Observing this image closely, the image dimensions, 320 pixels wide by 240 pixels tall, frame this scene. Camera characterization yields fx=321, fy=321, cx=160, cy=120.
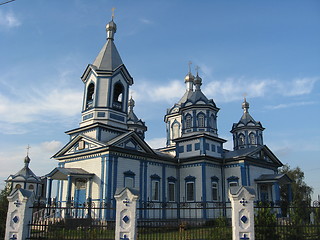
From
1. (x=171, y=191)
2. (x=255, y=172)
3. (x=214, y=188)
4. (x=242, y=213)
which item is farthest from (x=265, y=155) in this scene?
(x=242, y=213)

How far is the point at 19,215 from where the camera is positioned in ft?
36.6

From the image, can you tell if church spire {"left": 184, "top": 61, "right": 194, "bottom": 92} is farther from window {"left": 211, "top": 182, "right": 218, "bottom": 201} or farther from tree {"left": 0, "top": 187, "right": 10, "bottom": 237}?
tree {"left": 0, "top": 187, "right": 10, "bottom": 237}

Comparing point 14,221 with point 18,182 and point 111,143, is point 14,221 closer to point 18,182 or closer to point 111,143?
point 111,143

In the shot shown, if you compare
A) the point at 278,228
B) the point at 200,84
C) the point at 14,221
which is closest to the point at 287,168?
the point at 200,84

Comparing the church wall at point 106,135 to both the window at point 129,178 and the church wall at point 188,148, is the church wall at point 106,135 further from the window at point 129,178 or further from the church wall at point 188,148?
the church wall at point 188,148

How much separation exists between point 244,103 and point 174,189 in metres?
18.4

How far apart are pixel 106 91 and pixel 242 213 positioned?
51.2 feet

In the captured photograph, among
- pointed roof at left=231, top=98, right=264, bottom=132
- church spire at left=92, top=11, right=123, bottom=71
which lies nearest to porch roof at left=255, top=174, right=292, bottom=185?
pointed roof at left=231, top=98, right=264, bottom=132

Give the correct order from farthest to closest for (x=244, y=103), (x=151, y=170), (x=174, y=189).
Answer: (x=244, y=103), (x=174, y=189), (x=151, y=170)

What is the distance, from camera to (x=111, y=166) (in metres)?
20.3

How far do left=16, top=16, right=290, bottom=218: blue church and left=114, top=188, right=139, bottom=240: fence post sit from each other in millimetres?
8816

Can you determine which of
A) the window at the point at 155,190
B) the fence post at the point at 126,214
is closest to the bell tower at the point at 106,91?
the window at the point at 155,190

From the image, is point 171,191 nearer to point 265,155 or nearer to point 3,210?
point 265,155

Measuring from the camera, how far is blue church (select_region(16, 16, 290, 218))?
2086 cm
